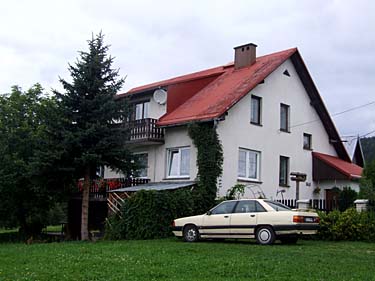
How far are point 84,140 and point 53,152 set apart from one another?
127 centimetres

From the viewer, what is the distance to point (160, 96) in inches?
1086

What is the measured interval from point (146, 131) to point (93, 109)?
15.5ft

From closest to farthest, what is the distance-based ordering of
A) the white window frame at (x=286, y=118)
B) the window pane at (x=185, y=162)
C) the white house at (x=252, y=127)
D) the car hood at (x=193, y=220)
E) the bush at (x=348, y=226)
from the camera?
the car hood at (x=193, y=220) → the bush at (x=348, y=226) → the white house at (x=252, y=127) → the window pane at (x=185, y=162) → the white window frame at (x=286, y=118)

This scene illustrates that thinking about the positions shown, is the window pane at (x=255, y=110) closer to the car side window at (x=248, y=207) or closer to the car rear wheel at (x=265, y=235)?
the car side window at (x=248, y=207)

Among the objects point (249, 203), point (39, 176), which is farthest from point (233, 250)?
point (39, 176)

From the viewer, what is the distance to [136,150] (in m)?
27.8

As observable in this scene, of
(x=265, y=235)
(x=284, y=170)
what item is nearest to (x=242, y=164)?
(x=284, y=170)

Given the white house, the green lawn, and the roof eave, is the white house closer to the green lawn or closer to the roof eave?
the roof eave

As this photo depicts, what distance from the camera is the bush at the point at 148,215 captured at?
20.2 m

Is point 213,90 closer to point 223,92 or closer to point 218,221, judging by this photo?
point 223,92

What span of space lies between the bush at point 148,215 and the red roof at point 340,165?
35.3ft

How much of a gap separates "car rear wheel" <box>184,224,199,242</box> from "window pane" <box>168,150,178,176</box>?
7781 millimetres

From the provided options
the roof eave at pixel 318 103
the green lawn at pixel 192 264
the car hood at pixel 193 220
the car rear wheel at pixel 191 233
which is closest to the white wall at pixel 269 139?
the roof eave at pixel 318 103

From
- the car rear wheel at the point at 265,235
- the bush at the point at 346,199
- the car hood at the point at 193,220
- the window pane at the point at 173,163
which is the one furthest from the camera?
the window pane at the point at 173,163
